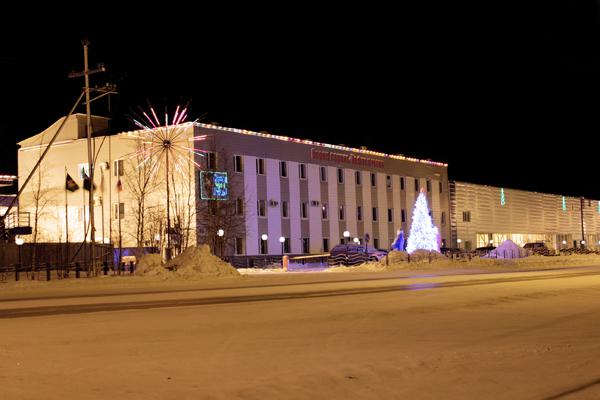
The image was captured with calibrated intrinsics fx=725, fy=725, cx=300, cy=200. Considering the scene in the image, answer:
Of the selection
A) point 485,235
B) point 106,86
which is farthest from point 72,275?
point 485,235

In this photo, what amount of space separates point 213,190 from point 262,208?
6.75 metres

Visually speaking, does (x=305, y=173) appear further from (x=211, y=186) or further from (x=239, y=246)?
(x=211, y=186)

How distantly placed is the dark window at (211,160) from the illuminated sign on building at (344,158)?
12355 millimetres

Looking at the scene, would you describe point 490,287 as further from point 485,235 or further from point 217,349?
point 485,235

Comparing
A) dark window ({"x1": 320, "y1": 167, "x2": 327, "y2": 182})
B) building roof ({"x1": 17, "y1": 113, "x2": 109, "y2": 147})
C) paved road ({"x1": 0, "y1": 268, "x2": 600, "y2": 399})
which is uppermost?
building roof ({"x1": 17, "y1": 113, "x2": 109, "y2": 147})

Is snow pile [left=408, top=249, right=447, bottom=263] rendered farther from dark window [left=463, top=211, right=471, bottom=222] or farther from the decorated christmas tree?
dark window [left=463, top=211, right=471, bottom=222]

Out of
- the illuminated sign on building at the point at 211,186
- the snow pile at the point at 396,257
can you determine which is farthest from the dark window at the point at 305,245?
the snow pile at the point at 396,257

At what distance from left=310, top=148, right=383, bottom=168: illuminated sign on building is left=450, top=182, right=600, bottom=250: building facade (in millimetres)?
16234

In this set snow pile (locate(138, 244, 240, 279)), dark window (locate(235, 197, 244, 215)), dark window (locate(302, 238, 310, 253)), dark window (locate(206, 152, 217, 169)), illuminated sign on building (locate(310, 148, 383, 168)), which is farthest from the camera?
illuminated sign on building (locate(310, 148, 383, 168))

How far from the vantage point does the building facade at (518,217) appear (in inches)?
3558

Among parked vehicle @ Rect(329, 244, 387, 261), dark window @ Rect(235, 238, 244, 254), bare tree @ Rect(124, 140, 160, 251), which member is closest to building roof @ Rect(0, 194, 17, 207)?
bare tree @ Rect(124, 140, 160, 251)

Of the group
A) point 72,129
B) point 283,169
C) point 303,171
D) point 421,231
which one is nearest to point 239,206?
point 283,169

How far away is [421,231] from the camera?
197 feet

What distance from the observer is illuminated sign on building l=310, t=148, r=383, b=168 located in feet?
228
